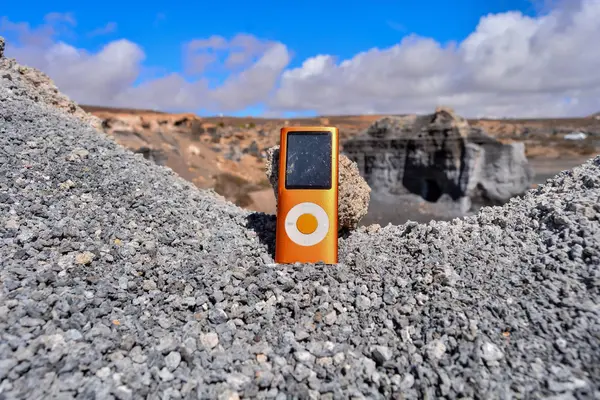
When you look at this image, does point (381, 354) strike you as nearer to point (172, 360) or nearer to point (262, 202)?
point (172, 360)

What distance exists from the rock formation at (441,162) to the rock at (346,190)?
61.7 feet

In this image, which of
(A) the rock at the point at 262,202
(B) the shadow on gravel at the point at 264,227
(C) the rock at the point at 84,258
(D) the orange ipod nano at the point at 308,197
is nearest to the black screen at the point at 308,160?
(D) the orange ipod nano at the point at 308,197

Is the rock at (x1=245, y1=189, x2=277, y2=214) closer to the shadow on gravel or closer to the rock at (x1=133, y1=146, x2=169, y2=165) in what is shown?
the rock at (x1=133, y1=146, x2=169, y2=165)

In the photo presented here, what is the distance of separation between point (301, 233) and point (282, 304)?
979 millimetres

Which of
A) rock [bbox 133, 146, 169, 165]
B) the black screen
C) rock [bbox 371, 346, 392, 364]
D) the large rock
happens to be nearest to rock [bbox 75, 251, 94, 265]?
the black screen

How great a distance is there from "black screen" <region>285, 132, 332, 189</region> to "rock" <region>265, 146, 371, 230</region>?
0.53 meters

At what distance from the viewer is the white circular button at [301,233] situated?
423cm

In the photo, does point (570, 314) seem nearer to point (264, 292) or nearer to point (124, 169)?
point (264, 292)

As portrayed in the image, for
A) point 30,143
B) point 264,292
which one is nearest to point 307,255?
point 264,292

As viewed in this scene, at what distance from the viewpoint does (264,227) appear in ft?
17.1

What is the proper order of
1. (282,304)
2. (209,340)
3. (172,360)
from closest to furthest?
(172,360) → (209,340) → (282,304)

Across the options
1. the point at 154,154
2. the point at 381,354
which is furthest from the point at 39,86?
the point at 154,154

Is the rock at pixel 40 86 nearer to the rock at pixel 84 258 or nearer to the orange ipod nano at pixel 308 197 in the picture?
the rock at pixel 84 258

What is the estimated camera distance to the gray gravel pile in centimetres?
261
